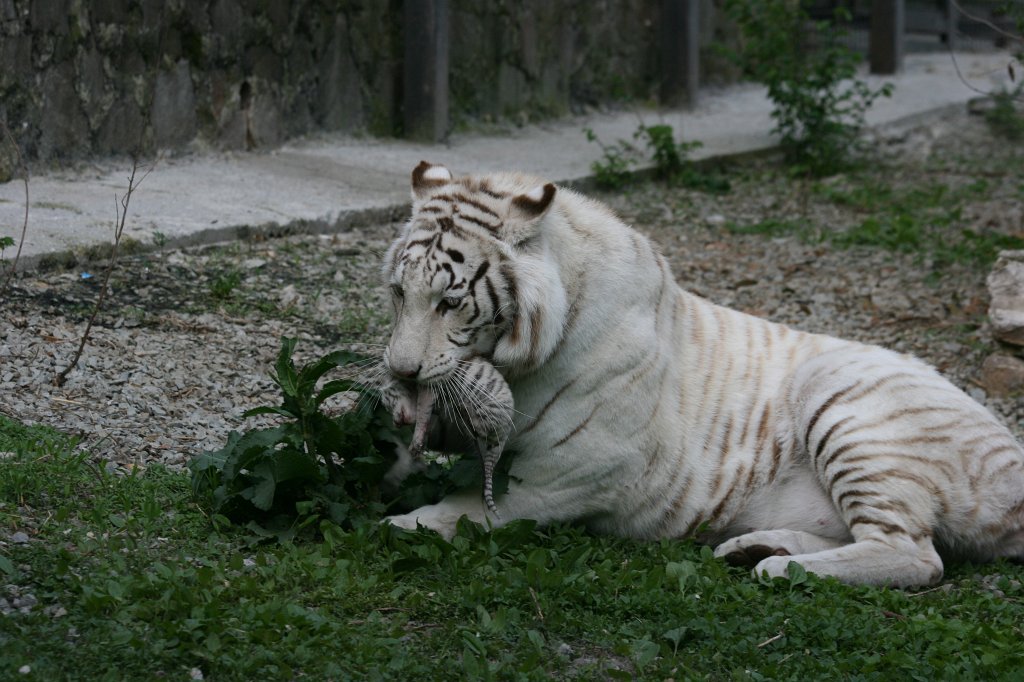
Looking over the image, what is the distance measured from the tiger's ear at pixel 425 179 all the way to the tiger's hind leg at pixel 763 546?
1508 mm

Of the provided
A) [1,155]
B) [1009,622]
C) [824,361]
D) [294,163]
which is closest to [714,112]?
[294,163]

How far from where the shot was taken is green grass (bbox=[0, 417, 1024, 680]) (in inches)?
116

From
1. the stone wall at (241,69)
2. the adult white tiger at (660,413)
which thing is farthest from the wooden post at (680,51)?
the adult white tiger at (660,413)

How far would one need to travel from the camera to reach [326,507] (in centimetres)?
388

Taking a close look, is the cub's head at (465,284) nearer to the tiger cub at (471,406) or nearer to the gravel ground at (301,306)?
the tiger cub at (471,406)

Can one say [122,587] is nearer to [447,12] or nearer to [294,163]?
[294,163]

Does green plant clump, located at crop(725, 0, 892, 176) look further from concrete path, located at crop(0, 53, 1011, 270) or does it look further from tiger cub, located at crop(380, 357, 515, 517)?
tiger cub, located at crop(380, 357, 515, 517)

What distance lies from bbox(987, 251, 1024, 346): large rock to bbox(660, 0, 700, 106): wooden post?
6.69 metres

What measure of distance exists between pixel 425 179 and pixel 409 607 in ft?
4.80

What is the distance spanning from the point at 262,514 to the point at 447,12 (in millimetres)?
6553

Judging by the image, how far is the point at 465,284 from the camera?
372 cm

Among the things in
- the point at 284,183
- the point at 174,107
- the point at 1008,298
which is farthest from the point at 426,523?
the point at 174,107

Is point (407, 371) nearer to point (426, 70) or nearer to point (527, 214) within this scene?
point (527, 214)

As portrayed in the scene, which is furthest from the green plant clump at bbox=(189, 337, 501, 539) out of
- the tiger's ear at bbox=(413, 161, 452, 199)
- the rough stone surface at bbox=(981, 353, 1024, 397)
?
the rough stone surface at bbox=(981, 353, 1024, 397)
